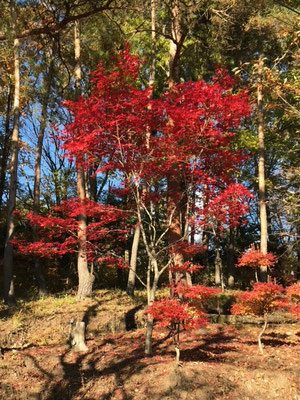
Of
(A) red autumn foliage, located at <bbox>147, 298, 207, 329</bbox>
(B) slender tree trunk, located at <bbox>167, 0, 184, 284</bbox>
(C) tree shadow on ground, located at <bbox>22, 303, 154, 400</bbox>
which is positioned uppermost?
(B) slender tree trunk, located at <bbox>167, 0, 184, 284</bbox>

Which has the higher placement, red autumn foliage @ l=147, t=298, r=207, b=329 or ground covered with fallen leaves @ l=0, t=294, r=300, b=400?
red autumn foliage @ l=147, t=298, r=207, b=329

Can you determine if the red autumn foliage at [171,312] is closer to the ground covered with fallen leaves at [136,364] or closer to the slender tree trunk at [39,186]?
the ground covered with fallen leaves at [136,364]

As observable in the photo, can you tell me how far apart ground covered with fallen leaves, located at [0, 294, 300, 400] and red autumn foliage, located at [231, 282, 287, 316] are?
0.86 metres

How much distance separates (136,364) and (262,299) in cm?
291

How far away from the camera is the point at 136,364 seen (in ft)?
19.9

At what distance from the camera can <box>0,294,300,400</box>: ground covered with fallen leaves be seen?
5.05 m

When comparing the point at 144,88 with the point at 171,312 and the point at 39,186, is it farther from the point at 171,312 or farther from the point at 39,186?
the point at 171,312

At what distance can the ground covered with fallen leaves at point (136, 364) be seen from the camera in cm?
505

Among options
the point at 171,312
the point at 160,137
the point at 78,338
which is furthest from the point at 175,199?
the point at 78,338

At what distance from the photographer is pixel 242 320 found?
10.4 metres

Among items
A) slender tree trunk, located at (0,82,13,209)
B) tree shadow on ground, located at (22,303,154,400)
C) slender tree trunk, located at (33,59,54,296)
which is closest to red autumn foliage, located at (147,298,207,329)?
tree shadow on ground, located at (22,303,154,400)

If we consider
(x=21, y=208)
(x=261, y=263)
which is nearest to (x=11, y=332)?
(x=261, y=263)

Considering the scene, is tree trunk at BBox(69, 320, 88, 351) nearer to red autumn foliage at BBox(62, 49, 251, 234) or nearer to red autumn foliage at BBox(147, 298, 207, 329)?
red autumn foliage at BBox(147, 298, 207, 329)

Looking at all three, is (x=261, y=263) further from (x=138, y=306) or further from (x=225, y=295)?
(x=225, y=295)
